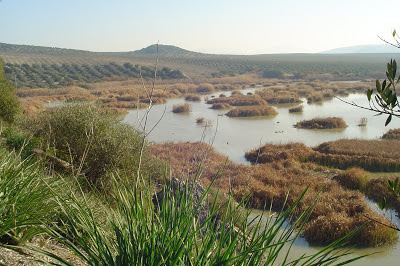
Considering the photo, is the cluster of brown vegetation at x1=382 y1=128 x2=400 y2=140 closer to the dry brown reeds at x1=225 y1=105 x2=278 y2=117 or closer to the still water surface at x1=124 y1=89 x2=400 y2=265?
the still water surface at x1=124 y1=89 x2=400 y2=265

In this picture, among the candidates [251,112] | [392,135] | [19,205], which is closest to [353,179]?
[392,135]

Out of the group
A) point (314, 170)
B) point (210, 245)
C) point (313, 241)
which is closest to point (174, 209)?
point (210, 245)

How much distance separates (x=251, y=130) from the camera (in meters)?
21.4

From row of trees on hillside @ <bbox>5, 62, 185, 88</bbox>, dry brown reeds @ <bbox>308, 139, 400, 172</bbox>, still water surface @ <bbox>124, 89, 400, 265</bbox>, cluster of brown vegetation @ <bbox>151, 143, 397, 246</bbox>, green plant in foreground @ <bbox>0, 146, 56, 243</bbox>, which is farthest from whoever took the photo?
row of trees on hillside @ <bbox>5, 62, 185, 88</bbox>

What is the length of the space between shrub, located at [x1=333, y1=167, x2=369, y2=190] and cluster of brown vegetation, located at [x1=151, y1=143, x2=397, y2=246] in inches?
14.7

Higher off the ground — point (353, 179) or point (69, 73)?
point (69, 73)

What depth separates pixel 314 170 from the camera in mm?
13359

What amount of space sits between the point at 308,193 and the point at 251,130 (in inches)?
439

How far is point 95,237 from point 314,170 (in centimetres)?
Answer: 1169

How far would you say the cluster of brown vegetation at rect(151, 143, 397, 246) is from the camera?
8.05 metres

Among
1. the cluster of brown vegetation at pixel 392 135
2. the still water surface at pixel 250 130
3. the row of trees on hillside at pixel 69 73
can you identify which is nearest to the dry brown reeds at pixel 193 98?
the still water surface at pixel 250 130

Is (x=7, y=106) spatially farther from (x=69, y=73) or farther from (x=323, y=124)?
(x=69, y=73)

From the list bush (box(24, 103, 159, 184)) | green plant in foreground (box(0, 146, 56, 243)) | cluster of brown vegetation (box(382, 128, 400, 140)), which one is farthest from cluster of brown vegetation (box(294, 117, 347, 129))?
green plant in foreground (box(0, 146, 56, 243))

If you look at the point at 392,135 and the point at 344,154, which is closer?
the point at 344,154
